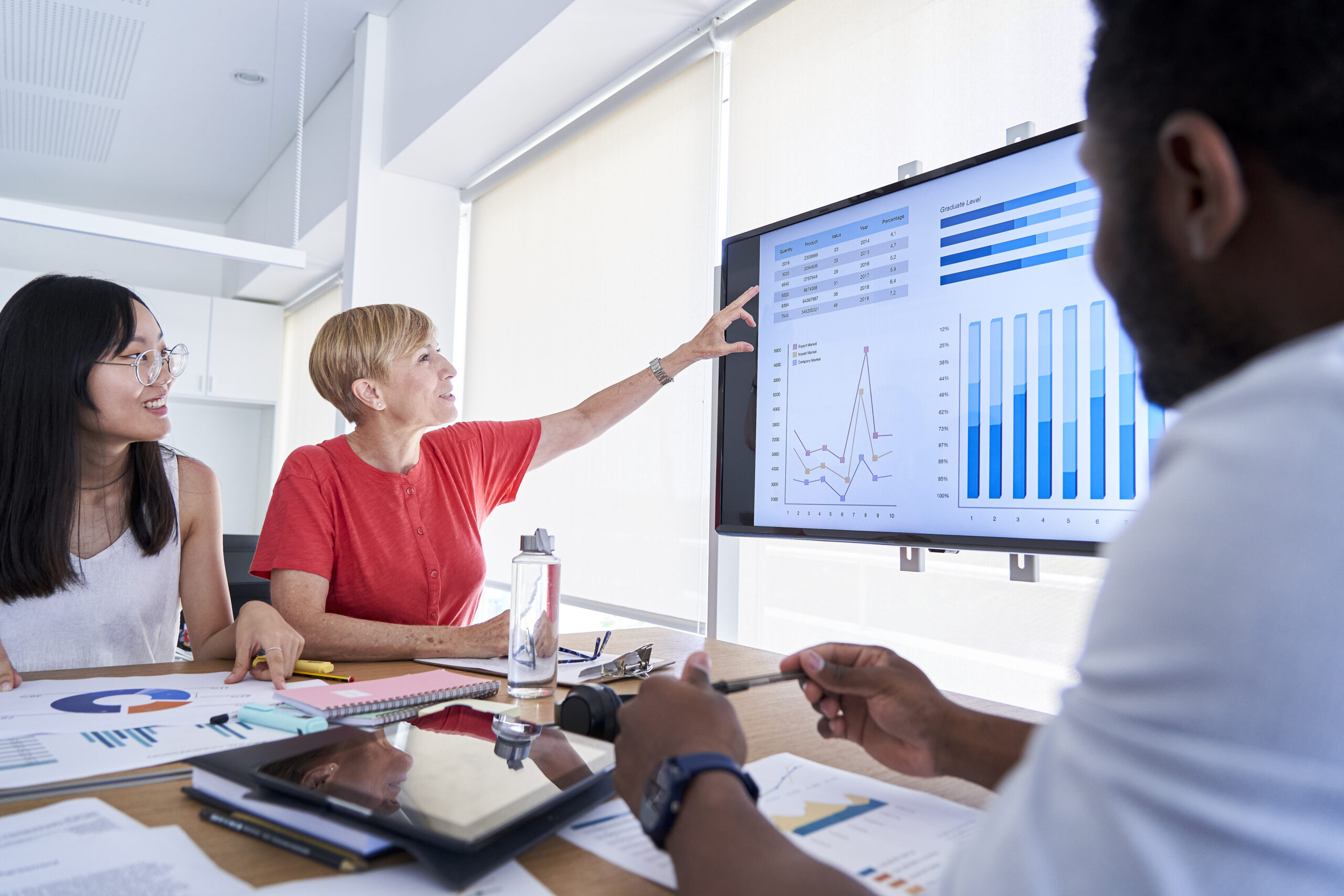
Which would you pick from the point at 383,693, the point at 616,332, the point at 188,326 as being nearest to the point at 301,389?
the point at 188,326

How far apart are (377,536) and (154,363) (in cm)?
51

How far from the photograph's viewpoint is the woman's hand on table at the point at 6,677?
0.97m

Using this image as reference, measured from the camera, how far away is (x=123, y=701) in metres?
0.93

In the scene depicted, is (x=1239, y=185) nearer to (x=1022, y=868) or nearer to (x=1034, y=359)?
(x=1022, y=868)

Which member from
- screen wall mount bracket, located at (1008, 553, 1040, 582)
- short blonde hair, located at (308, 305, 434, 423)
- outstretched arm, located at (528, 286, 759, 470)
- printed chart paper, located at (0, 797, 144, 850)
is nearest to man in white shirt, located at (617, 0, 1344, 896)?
printed chart paper, located at (0, 797, 144, 850)

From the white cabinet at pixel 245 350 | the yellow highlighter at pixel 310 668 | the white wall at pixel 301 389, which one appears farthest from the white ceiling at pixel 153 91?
the yellow highlighter at pixel 310 668

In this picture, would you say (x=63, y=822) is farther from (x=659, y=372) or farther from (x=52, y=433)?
(x=659, y=372)

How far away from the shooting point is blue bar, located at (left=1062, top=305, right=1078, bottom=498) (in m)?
0.90

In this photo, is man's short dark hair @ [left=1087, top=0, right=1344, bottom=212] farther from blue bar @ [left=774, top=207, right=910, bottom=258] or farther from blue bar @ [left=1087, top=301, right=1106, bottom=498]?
blue bar @ [left=774, top=207, right=910, bottom=258]

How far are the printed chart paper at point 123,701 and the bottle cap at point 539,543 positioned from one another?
0.33 metres

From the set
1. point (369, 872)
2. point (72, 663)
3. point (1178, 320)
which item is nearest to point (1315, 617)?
point (1178, 320)

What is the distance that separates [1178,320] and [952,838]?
1.30ft

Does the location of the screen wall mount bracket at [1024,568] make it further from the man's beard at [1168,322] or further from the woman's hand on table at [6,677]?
the woman's hand on table at [6,677]

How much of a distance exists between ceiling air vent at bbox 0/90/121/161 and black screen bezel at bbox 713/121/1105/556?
4.35 metres
